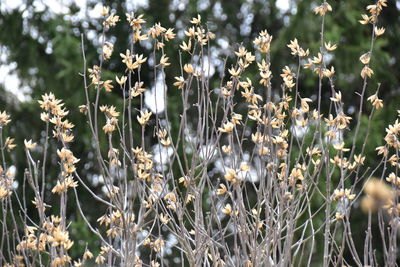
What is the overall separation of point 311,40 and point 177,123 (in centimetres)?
173

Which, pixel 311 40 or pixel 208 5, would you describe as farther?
pixel 208 5

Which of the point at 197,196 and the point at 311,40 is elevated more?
the point at 311,40

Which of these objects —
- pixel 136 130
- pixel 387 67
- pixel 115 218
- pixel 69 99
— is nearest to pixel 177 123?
pixel 136 130

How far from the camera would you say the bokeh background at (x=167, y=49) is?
7633mm

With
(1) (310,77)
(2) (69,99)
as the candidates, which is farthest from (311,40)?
(2) (69,99)

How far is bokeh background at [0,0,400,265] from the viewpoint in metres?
7.63

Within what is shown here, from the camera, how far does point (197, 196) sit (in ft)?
8.98

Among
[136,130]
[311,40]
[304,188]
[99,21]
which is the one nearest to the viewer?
[304,188]

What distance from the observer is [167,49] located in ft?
26.7

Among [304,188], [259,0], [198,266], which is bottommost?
[198,266]

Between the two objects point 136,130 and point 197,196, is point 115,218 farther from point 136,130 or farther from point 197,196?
point 136,130

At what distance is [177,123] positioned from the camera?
800 cm

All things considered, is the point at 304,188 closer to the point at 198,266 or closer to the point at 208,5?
the point at 198,266

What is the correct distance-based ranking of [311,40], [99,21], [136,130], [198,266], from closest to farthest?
[198,266] → [311,40] → [136,130] → [99,21]
